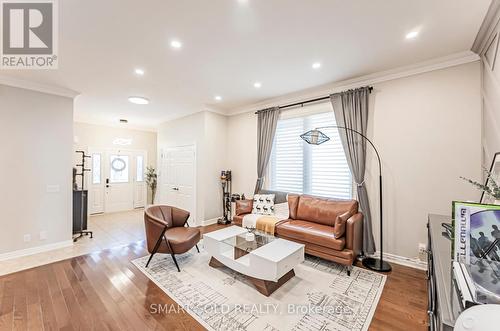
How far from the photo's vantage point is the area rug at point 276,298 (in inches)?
80.3

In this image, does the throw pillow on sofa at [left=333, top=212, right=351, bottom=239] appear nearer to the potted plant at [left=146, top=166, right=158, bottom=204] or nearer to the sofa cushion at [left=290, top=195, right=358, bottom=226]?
the sofa cushion at [left=290, top=195, right=358, bottom=226]

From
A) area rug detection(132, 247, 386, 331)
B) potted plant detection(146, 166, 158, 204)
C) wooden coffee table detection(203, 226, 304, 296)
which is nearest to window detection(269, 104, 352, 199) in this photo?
area rug detection(132, 247, 386, 331)

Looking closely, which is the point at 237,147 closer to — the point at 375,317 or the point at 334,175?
the point at 334,175

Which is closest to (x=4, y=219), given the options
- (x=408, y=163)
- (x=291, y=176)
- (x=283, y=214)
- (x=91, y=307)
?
(x=91, y=307)

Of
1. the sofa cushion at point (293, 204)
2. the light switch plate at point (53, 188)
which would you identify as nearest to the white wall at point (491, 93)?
the sofa cushion at point (293, 204)

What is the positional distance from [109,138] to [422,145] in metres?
8.15

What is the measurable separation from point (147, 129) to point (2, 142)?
4468 millimetres

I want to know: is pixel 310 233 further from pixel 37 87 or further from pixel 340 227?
pixel 37 87

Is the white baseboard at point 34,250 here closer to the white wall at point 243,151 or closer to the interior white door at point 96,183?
the interior white door at point 96,183

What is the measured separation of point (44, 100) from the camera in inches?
149

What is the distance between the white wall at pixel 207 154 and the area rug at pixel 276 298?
221 cm

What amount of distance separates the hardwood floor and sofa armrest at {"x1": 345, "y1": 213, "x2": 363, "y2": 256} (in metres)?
0.53

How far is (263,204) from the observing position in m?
4.34

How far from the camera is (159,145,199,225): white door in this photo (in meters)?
5.47
